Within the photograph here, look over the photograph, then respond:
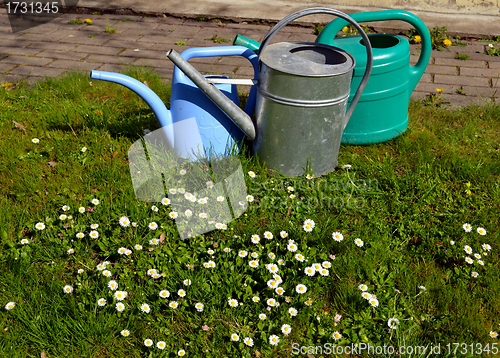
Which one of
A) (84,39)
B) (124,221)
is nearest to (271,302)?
(124,221)

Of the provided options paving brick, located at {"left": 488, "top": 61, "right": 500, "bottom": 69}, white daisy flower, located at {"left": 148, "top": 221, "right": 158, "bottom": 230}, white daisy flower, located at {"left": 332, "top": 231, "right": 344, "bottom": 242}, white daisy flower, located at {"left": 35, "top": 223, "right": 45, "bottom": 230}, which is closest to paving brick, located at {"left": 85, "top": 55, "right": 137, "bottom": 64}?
white daisy flower, located at {"left": 35, "top": 223, "right": 45, "bottom": 230}

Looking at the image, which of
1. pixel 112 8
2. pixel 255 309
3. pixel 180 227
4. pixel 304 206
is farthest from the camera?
pixel 112 8

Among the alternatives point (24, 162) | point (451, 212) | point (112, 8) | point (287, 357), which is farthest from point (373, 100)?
point (112, 8)

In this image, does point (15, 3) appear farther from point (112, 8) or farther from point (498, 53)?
point (498, 53)

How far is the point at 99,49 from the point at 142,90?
7.58ft

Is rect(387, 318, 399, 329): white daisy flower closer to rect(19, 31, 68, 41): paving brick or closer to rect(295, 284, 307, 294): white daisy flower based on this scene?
rect(295, 284, 307, 294): white daisy flower

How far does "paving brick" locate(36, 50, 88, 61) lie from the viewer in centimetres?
400

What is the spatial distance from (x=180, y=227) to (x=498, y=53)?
3962 millimetres

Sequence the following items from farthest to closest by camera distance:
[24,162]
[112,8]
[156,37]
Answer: [112,8] < [156,37] < [24,162]

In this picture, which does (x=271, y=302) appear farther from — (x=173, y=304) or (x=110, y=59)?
(x=110, y=59)

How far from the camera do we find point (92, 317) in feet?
5.32

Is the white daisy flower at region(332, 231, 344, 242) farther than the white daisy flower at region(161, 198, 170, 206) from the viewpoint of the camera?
No

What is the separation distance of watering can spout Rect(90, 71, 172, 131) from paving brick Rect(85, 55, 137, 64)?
1.84 metres

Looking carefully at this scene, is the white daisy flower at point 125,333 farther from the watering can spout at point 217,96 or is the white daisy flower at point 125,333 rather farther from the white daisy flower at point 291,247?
the watering can spout at point 217,96
